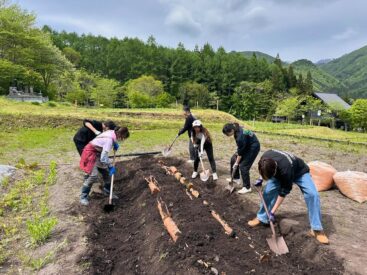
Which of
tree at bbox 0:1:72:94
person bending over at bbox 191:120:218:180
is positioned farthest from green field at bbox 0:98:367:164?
tree at bbox 0:1:72:94

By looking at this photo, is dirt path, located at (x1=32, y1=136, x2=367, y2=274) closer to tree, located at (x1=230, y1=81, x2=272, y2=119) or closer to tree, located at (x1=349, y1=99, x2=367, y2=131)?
tree, located at (x1=230, y1=81, x2=272, y2=119)

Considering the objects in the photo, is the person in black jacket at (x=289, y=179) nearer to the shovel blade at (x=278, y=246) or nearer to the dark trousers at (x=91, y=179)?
the shovel blade at (x=278, y=246)

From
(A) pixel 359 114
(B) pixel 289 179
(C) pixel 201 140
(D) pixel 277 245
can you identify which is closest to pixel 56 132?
(C) pixel 201 140

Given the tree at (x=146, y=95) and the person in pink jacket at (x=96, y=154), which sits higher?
the tree at (x=146, y=95)

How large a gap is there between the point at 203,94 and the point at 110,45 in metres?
29.9

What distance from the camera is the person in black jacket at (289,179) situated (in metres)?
4.52

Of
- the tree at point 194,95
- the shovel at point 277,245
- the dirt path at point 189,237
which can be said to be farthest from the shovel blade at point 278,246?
the tree at point 194,95

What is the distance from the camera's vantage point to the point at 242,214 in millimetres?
6391

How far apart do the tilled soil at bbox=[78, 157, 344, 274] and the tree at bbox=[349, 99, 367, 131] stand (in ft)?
165

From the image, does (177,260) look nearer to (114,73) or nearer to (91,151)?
(91,151)

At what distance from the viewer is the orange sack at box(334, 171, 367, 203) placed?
23.1 feet

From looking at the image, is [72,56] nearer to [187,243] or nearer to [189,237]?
[189,237]

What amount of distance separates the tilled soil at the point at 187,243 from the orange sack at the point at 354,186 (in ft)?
7.43

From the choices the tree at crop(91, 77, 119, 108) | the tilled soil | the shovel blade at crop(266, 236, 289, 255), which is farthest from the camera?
the tree at crop(91, 77, 119, 108)
